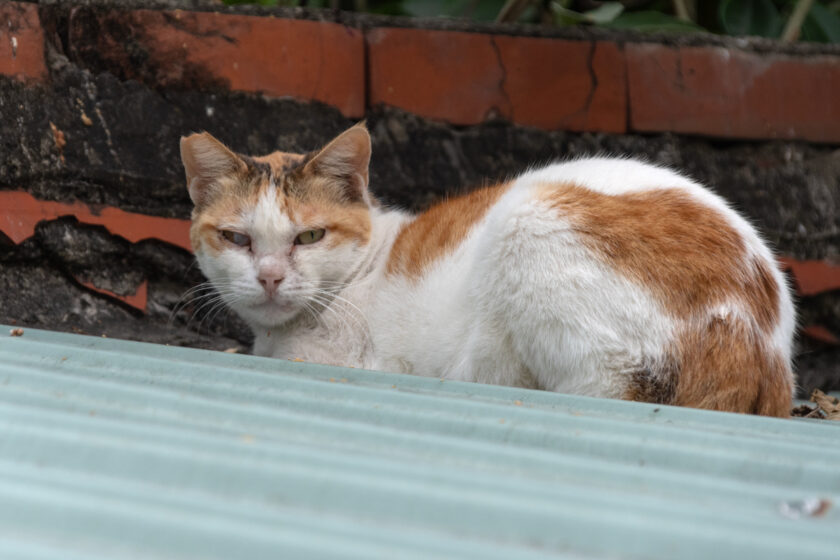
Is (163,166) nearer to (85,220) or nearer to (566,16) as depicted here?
(85,220)

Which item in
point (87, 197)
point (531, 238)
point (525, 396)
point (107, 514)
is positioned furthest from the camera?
point (87, 197)

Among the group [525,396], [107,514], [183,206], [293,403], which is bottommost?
[183,206]

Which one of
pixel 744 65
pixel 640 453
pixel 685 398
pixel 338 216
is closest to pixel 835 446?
pixel 640 453

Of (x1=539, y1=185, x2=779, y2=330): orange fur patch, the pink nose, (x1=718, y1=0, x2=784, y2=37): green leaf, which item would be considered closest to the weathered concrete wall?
the pink nose

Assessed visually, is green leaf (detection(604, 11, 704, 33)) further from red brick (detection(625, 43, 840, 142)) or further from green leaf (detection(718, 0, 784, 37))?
red brick (detection(625, 43, 840, 142))

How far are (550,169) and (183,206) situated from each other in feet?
4.05

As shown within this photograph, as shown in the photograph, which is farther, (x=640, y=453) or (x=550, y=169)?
(x=550, y=169)

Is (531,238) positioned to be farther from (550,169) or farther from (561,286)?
(550,169)

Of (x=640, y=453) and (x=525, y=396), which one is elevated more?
(x=640, y=453)

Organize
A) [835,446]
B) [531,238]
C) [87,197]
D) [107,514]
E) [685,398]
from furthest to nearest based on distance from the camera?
1. [87,197]
2. [531,238]
3. [685,398]
4. [835,446]
5. [107,514]

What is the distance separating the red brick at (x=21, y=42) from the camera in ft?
8.11

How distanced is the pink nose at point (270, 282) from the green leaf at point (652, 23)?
6.24 feet

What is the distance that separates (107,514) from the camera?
84 cm

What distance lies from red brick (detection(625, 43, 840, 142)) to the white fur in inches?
29.5
